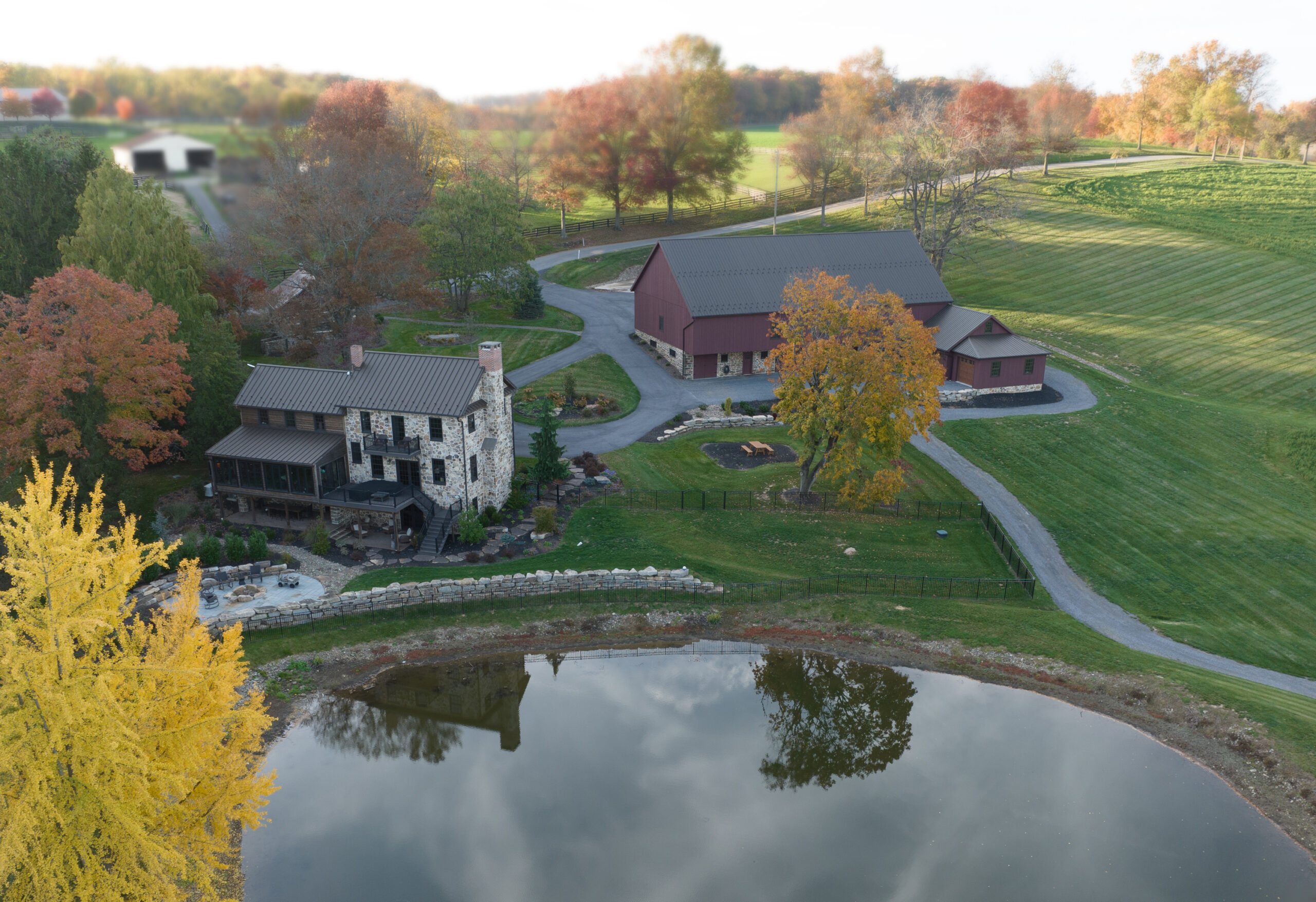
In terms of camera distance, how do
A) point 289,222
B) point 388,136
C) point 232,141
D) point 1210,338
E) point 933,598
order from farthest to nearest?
1. point 388,136
2. point 1210,338
3. point 289,222
4. point 933,598
5. point 232,141

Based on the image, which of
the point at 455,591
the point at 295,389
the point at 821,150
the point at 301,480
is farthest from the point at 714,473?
the point at 821,150

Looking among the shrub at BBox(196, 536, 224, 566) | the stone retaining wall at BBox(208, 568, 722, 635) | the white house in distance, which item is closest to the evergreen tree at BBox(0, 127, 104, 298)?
the shrub at BBox(196, 536, 224, 566)

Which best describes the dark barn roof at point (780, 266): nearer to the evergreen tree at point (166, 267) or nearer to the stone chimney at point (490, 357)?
the stone chimney at point (490, 357)

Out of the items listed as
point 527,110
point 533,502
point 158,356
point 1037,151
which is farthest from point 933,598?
point 1037,151

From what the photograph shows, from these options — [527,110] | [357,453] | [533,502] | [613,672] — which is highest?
[527,110]

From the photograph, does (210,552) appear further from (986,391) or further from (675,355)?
(986,391)

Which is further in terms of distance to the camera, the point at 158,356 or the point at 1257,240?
the point at 1257,240

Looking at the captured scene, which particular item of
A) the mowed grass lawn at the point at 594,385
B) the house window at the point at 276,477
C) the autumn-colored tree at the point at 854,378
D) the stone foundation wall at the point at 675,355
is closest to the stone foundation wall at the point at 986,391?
the autumn-colored tree at the point at 854,378

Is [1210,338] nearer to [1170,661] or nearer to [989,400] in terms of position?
[989,400]

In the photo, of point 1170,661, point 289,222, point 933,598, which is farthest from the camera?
point 289,222
